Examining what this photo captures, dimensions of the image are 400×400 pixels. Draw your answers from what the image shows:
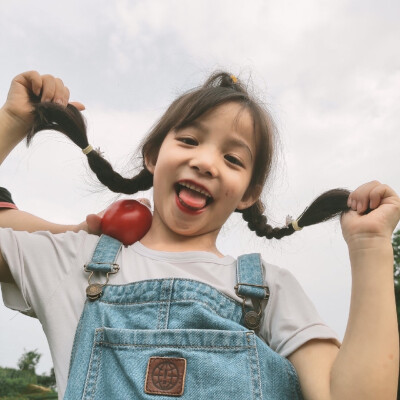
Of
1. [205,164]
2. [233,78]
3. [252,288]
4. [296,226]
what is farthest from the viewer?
[233,78]

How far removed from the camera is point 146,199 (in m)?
2.04

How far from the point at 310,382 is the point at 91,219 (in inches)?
37.7

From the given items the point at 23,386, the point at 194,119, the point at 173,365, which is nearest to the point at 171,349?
the point at 173,365

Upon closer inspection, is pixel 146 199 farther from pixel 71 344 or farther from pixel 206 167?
pixel 71 344

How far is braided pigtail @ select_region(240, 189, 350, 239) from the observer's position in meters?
1.66

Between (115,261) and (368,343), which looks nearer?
(368,343)

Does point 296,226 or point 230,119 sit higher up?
point 230,119

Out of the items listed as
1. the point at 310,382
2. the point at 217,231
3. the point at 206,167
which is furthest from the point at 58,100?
the point at 310,382

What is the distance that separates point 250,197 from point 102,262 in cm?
77

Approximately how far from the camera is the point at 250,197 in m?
2.04

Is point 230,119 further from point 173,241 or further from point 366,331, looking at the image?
point 366,331

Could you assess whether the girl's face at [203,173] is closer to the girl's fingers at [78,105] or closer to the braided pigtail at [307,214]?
the braided pigtail at [307,214]

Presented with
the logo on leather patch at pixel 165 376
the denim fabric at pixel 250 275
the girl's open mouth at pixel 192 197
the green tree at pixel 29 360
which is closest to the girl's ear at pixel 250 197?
the girl's open mouth at pixel 192 197

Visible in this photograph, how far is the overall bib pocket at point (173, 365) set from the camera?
48.3 inches
